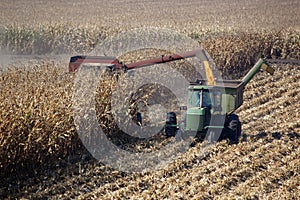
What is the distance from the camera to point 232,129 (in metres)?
8.19

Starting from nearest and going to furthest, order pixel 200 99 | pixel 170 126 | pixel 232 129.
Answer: pixel 232 129
pixel 200 99
pixel 170 126

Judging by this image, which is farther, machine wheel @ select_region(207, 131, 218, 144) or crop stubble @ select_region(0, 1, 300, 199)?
machine wheel @ select_region(207, 131, 218, 144)

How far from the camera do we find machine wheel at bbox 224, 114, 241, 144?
26.9 feet

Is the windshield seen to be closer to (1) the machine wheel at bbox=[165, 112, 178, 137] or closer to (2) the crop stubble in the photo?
(1) the machine wheel at bbox=[165, 112, 178, 137]

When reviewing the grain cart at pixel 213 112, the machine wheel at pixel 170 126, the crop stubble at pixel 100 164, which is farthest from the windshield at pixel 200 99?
the crop stubble at pixel 100 164

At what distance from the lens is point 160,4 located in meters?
32.4

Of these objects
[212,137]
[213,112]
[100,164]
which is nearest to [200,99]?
[213,112]

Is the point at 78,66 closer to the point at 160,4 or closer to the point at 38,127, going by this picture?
the point at 38,127

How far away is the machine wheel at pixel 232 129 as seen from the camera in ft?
26.9

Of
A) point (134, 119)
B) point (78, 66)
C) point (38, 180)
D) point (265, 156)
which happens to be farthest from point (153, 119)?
point (38, 180)

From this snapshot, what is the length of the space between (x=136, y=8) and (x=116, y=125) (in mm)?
22315

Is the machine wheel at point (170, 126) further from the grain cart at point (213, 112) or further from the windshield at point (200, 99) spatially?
the windshield at point (200, 99)

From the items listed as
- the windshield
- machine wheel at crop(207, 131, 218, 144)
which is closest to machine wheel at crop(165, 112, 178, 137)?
the windshield

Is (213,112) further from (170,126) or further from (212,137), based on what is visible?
(170,126)
